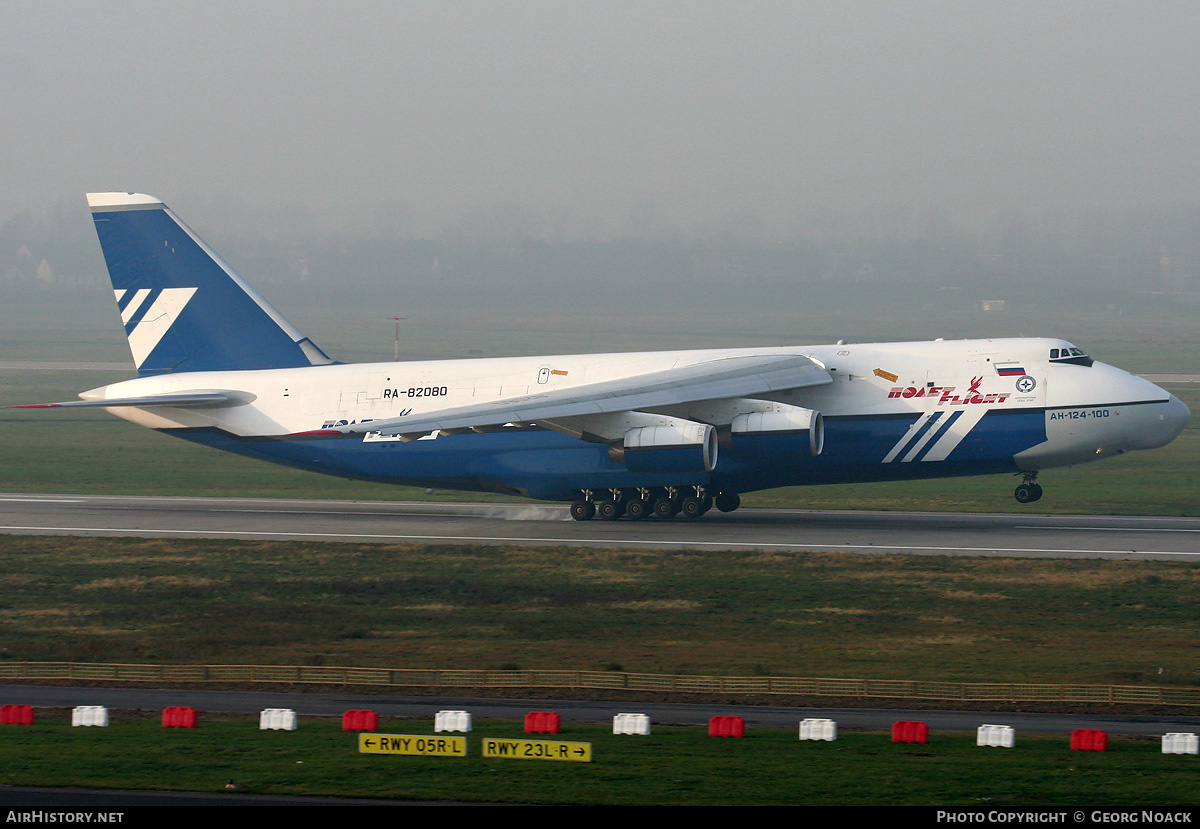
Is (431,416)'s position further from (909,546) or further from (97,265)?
(97,265)

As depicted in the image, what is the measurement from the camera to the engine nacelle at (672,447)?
1457 inches

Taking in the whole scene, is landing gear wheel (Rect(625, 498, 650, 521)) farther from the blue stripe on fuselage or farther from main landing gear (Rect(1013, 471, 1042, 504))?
main landing gear (Rect(1013, 471, 1042, 504))

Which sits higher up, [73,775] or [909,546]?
[909,546]

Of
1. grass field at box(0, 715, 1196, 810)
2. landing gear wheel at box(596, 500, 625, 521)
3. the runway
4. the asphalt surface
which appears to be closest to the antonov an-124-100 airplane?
landing gear wheel at box(596, 500, 625, 521)

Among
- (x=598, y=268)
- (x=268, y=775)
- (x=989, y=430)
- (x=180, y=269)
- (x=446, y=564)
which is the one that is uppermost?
(x=598, y=268)

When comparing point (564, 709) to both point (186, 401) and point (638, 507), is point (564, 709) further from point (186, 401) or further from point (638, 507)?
point (186, 401)

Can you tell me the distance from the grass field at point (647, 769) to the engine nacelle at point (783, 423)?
18044 mm

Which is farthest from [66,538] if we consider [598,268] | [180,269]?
[598,268]

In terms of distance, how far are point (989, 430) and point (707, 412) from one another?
7624mm

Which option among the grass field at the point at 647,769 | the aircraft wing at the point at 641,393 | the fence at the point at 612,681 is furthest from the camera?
the aircraft wing at the point at 641,393

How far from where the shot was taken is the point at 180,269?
42.5 metres

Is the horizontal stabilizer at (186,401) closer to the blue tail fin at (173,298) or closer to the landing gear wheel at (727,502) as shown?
the blue tail fin at (173,298)

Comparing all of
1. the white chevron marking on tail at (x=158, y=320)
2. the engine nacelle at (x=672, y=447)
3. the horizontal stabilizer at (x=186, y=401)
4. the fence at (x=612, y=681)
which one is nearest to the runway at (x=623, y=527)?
the engine nacelle at (x=672, y=447)

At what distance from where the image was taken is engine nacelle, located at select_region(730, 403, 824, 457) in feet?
120
